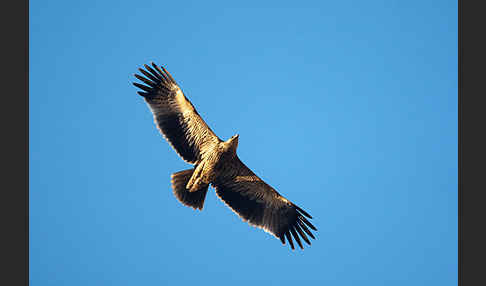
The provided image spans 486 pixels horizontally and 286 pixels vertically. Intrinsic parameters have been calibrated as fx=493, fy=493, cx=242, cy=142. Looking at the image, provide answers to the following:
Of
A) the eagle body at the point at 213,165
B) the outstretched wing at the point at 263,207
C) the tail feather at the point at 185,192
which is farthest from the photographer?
the outstretched wing at the point at 263,207

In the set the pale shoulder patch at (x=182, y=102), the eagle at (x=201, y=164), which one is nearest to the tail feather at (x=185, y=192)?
the eagle at (x=201, y=164)

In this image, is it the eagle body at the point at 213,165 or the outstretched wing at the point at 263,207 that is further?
the outstretched wing at the point at 263,207

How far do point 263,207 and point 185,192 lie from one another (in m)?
1.77

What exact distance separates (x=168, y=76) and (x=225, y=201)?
9.67 ft

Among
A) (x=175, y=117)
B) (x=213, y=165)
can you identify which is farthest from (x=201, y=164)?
(x=175, y=117)

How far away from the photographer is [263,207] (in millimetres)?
10820

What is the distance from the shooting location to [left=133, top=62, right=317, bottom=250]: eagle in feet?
33.5

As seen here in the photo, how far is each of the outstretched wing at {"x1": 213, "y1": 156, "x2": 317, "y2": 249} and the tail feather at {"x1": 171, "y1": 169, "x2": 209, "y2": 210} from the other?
1.58 feet

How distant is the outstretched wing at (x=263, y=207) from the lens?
419 inches

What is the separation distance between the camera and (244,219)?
10.7 metres

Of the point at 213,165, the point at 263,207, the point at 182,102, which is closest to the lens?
the point at 213,165

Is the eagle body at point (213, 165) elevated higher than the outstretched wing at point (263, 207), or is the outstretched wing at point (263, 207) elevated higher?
the eagle body at point (213, 165)

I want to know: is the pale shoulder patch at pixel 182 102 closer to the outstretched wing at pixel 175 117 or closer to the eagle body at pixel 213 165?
the outstretched wing at pixel 175 117

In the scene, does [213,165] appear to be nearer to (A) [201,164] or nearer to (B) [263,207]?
(A) [201,164]
